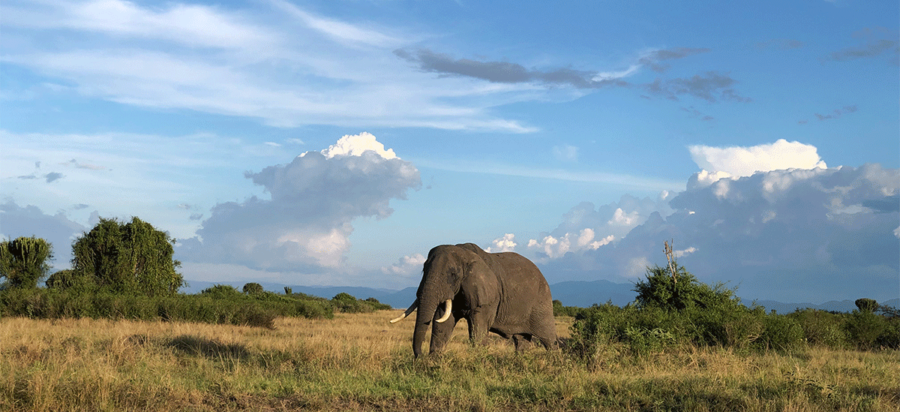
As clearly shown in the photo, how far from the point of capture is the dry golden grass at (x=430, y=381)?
877 cm

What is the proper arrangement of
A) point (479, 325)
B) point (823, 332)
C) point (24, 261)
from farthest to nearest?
point (24, 261)
point (823, 332)
point (479, 325)

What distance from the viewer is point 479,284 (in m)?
12.8

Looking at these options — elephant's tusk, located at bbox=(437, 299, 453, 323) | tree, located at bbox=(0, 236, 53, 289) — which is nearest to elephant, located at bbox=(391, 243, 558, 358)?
elephant's tusk, located at bbox=(437, 299, 453, 323)

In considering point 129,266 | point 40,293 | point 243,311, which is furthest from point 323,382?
point 129,266

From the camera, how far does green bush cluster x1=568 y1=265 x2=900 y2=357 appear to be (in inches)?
539

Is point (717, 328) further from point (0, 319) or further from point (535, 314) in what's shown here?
point (0, 319)

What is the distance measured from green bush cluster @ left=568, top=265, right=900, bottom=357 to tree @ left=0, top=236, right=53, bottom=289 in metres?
37.0

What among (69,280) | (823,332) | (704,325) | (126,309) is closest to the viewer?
(704,325)

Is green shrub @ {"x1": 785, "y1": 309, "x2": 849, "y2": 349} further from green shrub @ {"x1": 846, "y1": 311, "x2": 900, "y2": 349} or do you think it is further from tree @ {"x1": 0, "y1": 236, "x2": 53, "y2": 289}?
tree @ {"x1": 0, "y1": 236, "x2": 53, "y2": 289}

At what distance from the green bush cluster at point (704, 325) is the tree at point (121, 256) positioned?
28.7 meters

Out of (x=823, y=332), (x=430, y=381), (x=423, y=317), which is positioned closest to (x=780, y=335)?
(x=823, y=332)

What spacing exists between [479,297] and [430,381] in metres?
2.89

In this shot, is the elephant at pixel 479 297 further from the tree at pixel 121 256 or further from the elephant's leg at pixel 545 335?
the tree at pixel 121 256

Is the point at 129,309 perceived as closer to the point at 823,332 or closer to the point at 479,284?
the point at 479,284
